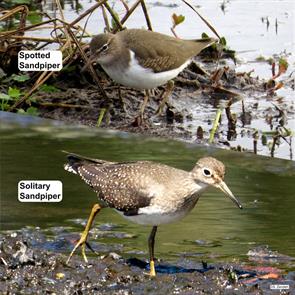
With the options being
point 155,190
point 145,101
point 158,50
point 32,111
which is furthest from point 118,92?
point 155,190

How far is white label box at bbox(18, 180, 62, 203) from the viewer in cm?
855

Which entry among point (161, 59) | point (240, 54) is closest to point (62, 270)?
point (161, 59)

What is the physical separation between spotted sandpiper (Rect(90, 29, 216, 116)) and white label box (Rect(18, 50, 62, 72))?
0.28 meters

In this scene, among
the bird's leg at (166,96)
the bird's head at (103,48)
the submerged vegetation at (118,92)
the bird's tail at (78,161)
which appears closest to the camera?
the bird's tail at (78,161)

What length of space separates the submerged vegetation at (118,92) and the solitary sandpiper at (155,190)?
116 centimetres

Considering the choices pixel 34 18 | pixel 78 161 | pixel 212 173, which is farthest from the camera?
pixel 34 18

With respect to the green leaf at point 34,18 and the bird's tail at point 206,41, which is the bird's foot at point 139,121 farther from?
the green leaf at point 34,18

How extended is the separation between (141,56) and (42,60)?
0.78 metres

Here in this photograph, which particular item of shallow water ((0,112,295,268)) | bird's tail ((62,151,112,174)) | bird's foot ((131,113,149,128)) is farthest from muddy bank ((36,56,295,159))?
bird's tail ((62,151,112,174))

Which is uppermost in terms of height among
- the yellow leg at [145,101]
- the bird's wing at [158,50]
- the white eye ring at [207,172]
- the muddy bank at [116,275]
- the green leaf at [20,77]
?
the bird's wing at [158,50]

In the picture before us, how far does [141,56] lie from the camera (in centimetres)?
912

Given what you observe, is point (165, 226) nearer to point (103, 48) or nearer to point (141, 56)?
point (141, 56)

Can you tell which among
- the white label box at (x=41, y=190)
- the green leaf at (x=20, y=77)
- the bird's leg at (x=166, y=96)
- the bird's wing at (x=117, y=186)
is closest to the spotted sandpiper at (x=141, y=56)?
the bird's leg at (x=166, y=96)

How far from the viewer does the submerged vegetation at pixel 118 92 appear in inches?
351
